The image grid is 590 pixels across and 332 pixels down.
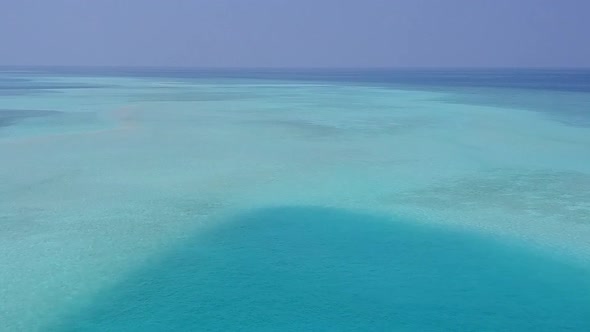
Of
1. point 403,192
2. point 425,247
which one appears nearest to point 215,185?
point 403,192

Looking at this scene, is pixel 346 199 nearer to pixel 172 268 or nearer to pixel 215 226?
pixel 215 226

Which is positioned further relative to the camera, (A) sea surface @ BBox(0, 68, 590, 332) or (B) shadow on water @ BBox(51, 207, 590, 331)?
(A) sea surface @ BBox(0, 68, 590, 332)

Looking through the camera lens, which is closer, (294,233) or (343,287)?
(343,287)

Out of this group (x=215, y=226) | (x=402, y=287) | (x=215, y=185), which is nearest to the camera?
(x=402, y=287)
